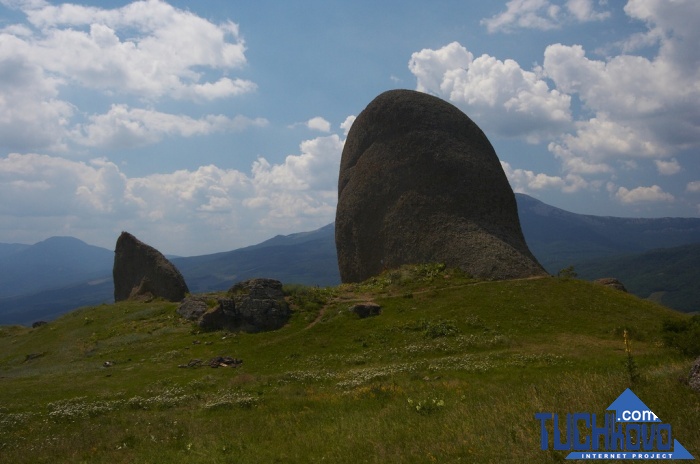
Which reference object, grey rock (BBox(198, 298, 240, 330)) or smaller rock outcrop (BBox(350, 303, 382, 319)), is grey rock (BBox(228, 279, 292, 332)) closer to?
grey rock (BBox(198, 298, 240, 330))

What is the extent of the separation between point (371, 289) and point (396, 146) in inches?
766

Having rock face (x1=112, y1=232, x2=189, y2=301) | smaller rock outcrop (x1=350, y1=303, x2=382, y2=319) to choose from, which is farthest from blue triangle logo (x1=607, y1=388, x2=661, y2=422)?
rock face (x1=112, y1=232, x2=189, y2=301)

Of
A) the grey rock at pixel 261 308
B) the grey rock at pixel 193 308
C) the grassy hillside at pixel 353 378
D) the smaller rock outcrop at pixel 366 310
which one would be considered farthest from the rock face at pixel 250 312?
the smaller rock outcrop at pixel 366 310

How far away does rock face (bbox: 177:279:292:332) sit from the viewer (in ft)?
134

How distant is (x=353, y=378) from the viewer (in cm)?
2519

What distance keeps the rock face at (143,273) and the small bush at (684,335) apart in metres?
51.2

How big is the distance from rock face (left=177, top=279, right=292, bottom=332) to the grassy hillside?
1.47 metres

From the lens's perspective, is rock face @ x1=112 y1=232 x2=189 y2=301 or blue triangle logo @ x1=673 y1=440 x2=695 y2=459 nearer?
blue triangle logo @ x1=673 y1=440 x2=695 y2=459

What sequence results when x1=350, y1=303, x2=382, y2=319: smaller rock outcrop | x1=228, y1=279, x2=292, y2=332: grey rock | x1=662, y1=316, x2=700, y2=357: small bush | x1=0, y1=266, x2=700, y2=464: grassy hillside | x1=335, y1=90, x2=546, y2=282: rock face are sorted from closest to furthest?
x1=0, y1=266, x2=700, y2=464: grassy hillside < x1=662, y1=316, x2=700, y2=357: small bush < x1=350, y1=303, x2=382, y2=319: smaller rock outcrop < x1=228, y1=279, x2=292, y2=332: grey rock < x1=335, y1=90, x2=546, y2=282: rock face

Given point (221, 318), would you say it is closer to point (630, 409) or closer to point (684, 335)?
point (684, 335)

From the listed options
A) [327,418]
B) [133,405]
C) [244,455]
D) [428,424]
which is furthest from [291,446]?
[133,405]

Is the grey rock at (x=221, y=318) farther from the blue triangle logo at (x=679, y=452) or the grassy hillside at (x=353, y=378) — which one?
the blue triangle logo at (x=679, y=452)

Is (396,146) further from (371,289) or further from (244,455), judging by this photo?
(244,455)

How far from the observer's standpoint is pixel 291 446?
47.1 ft
